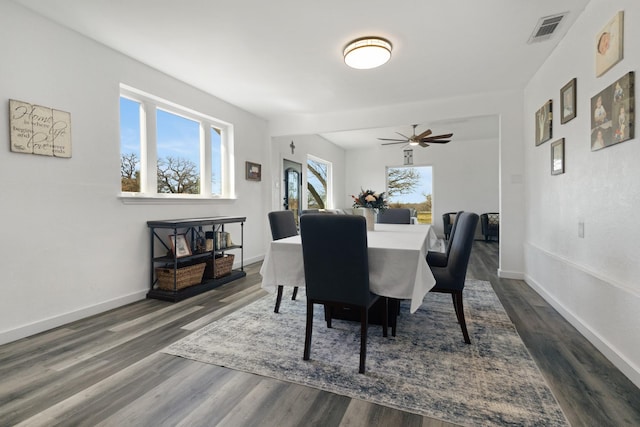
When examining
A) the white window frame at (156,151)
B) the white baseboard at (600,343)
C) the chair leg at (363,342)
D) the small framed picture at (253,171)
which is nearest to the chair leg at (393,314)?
the chair leg at (363,342)

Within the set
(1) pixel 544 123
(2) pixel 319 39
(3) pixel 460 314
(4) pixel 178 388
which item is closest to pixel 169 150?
(2) pixel 319 39

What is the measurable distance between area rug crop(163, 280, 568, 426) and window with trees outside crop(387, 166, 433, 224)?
5.82m

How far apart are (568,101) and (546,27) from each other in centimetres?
66

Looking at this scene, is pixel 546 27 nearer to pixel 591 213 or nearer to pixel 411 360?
pixel 591 213

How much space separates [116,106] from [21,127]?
829 mm

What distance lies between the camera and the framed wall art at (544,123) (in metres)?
3.06

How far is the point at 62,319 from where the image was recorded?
2.53m

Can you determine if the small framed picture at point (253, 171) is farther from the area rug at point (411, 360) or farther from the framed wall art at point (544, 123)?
the framed wall art at point (544, 123)

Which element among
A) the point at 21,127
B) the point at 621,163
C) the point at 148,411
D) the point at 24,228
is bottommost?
the point at 148,411

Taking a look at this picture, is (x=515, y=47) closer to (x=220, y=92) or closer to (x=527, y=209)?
(x=527, y=209)

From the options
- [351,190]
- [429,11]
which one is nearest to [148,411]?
[429,11]

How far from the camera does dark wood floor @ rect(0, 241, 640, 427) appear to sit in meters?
1.42

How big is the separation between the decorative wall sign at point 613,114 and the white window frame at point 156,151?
3.94m

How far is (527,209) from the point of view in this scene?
3867 millimetres
